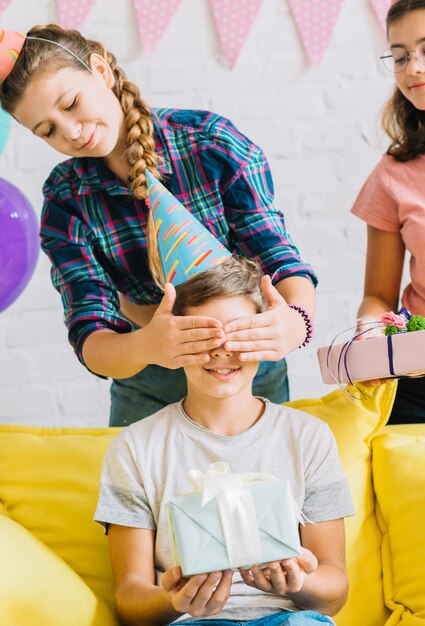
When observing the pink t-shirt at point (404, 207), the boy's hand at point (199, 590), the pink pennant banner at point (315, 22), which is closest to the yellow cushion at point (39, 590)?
the boy's hand at point (199, 590)

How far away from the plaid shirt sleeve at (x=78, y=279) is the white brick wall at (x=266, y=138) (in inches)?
37.2

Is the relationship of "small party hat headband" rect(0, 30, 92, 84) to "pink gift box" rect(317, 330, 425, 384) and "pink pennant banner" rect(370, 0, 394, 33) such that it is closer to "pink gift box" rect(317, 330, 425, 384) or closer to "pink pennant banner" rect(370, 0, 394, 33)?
"pink gift box" rect(317, 330, 425, 384)

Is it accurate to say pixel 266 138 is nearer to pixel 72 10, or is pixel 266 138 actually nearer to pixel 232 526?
pixel 72 10

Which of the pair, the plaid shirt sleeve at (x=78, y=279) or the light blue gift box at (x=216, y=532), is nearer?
the light blue gift box at (x=216, y=532)

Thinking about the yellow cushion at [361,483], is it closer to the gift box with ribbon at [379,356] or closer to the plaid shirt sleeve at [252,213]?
the gift box with ribbon at [379,356]

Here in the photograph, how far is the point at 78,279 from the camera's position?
1662 millimetres

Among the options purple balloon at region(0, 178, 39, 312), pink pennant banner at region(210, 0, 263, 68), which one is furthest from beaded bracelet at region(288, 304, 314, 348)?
pink pennant banner at region(210, 0, 263, 68)

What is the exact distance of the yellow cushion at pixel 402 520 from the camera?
1.43 metres

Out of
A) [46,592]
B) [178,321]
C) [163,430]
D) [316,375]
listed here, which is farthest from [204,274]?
[316,375]

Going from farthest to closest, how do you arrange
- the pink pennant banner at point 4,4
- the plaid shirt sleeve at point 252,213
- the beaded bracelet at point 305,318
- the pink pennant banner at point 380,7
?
the pink pennant banner at point 380,7
the pink pennant banner at point 4,4
the plaid shirt sleeve at point 252,213
the beaded bracelet at point 305,318

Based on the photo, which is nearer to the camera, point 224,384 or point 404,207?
point 224,384

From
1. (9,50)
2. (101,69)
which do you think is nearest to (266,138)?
(101,69)

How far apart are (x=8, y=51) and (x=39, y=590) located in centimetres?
89

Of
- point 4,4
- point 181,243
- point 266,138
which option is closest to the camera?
point 181,243
